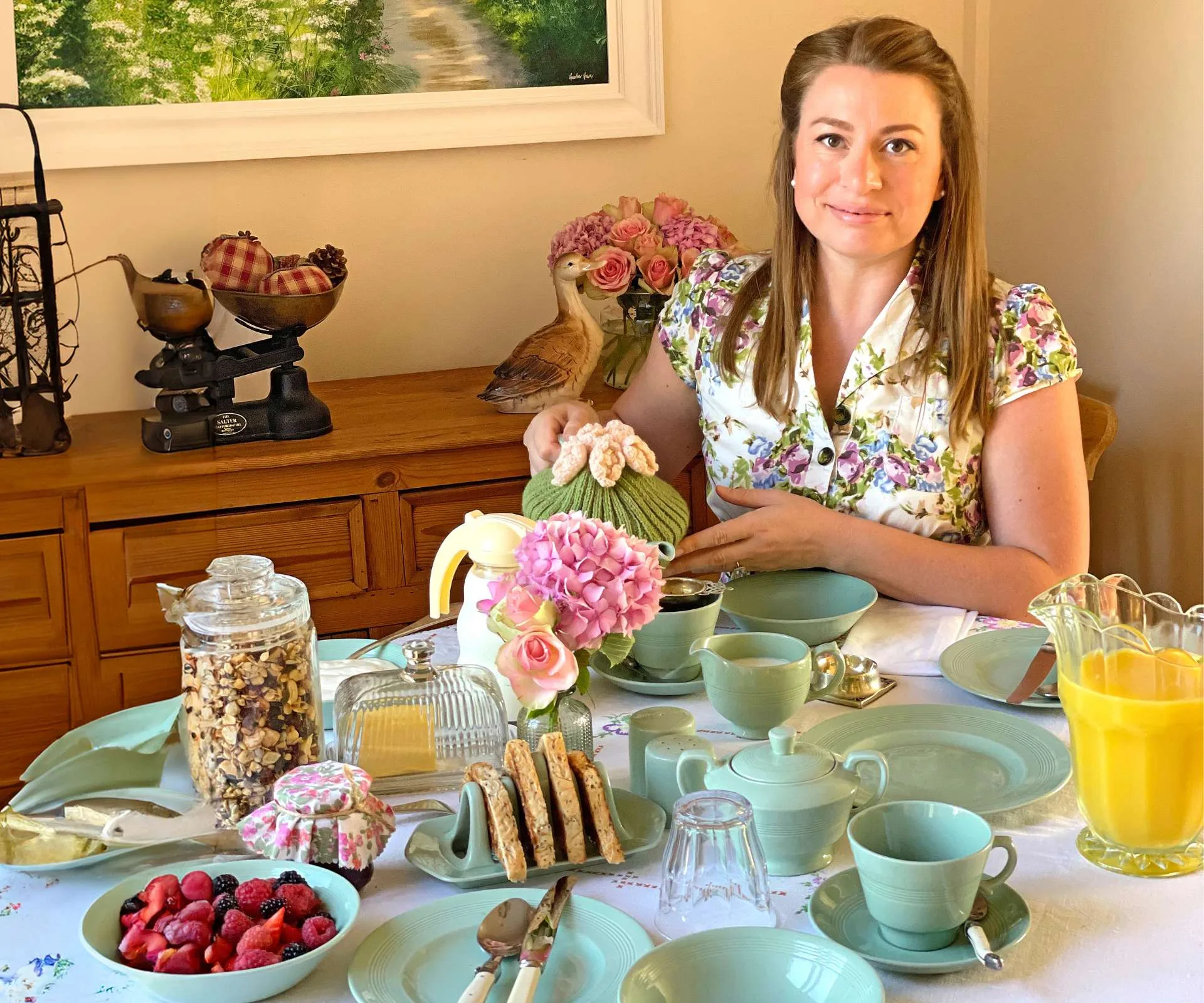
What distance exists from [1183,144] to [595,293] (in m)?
0.97

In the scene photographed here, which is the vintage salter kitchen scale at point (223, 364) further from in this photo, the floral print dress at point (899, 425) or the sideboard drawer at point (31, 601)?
the floral print dress at point (899, 425)

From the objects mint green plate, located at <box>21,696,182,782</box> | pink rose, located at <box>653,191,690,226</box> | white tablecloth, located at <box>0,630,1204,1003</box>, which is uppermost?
pink rose, located at <box>653,191,690,226</box>

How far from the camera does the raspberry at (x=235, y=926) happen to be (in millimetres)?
799

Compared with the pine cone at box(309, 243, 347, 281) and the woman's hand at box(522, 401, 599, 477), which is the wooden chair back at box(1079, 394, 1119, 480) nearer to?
the woman's hand at box(522, 401, 599, 477)

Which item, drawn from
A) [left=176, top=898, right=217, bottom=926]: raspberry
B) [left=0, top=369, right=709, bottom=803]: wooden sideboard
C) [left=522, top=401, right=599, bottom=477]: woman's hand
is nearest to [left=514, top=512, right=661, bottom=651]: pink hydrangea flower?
[left=176, top=898, right=217, bottom=926]: raspberry

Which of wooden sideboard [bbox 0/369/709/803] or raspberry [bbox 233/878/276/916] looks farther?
wooden sideboard [bbox 0/369/709/803]

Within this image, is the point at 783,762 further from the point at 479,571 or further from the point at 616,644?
the point at 479,571

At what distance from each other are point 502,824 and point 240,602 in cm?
26

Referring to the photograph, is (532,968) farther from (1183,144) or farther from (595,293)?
(1183,144)

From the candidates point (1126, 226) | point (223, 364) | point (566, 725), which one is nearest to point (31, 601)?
point (223, 364)

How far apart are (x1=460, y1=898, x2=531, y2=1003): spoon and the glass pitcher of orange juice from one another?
0.40 m

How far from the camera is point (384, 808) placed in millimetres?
922

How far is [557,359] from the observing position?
2.13 metres

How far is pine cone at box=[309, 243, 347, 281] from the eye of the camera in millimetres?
2137
